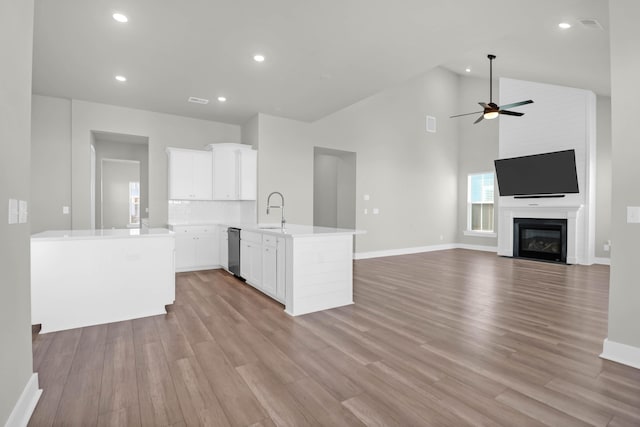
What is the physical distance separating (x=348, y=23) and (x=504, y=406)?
3.24 meters

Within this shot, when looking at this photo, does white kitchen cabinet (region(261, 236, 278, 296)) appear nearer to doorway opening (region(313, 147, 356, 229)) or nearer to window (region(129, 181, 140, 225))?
doorway opening (region(313, 147, 356, 229))

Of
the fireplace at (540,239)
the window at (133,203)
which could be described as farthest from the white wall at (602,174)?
the window at (133,203)

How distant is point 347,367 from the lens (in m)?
2.32

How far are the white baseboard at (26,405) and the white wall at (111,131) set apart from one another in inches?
168

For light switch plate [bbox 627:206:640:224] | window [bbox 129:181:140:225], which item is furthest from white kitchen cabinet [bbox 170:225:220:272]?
light switch plate [bbox 627:206:640:224]

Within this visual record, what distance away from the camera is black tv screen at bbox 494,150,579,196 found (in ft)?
21.4

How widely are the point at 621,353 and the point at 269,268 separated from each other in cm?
327

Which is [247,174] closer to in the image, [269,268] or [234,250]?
[234,250]

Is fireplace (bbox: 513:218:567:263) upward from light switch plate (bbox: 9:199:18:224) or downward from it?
downward

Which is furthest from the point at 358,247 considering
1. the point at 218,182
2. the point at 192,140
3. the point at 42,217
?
the point at 42,217

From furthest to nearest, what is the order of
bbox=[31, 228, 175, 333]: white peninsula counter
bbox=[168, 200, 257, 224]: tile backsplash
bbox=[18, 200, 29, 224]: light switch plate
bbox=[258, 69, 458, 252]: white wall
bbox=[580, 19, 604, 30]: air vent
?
bbox=[258, 69, 458, 252]: white wall < bbox=[168, 200, 257, 224]: tile backsplash < bbox=[580, 19, 604, 30]: air vent < bbox=[31, 228, 175, 333]: white peninsula counter < bbox=[18, 200, 29, 224]: light switch plate

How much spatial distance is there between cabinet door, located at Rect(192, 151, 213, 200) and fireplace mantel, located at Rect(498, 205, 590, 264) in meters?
6.65

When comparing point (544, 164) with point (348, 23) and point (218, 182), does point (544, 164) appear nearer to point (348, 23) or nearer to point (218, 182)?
point (348, 23)

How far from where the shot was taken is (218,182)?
19.8 feet
